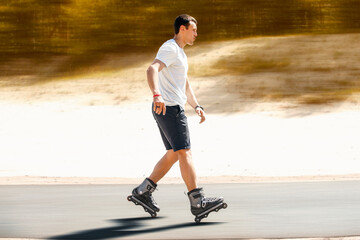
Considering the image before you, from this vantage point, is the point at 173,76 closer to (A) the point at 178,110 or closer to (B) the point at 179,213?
(A) the point at 178,110

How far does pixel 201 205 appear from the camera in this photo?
23.6ft

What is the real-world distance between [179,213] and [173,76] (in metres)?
1.46

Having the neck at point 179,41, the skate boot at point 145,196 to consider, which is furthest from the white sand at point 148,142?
the neck at point 179,41

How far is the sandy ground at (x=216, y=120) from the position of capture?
15.1m

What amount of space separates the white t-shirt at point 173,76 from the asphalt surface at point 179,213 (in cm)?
108

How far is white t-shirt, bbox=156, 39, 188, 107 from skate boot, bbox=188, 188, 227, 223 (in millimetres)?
776

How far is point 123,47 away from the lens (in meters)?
35.0

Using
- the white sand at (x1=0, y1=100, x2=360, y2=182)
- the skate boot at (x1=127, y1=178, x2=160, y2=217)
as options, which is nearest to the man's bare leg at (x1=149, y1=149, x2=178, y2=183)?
the skate boot at (x1=127, y1=178, x2=160, y2=217)

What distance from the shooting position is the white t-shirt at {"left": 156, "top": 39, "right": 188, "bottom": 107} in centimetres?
712

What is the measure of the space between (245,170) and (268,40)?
60.6 ft

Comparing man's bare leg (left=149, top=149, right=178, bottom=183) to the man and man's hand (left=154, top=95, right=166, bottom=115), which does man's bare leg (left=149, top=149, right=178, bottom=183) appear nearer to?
the man

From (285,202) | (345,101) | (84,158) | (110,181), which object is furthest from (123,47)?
(285,202)

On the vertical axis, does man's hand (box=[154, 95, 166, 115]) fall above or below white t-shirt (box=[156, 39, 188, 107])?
below

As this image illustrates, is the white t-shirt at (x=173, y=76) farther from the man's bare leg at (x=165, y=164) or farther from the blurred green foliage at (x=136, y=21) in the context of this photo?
the blurred green foliage at (x=136, y=21)
